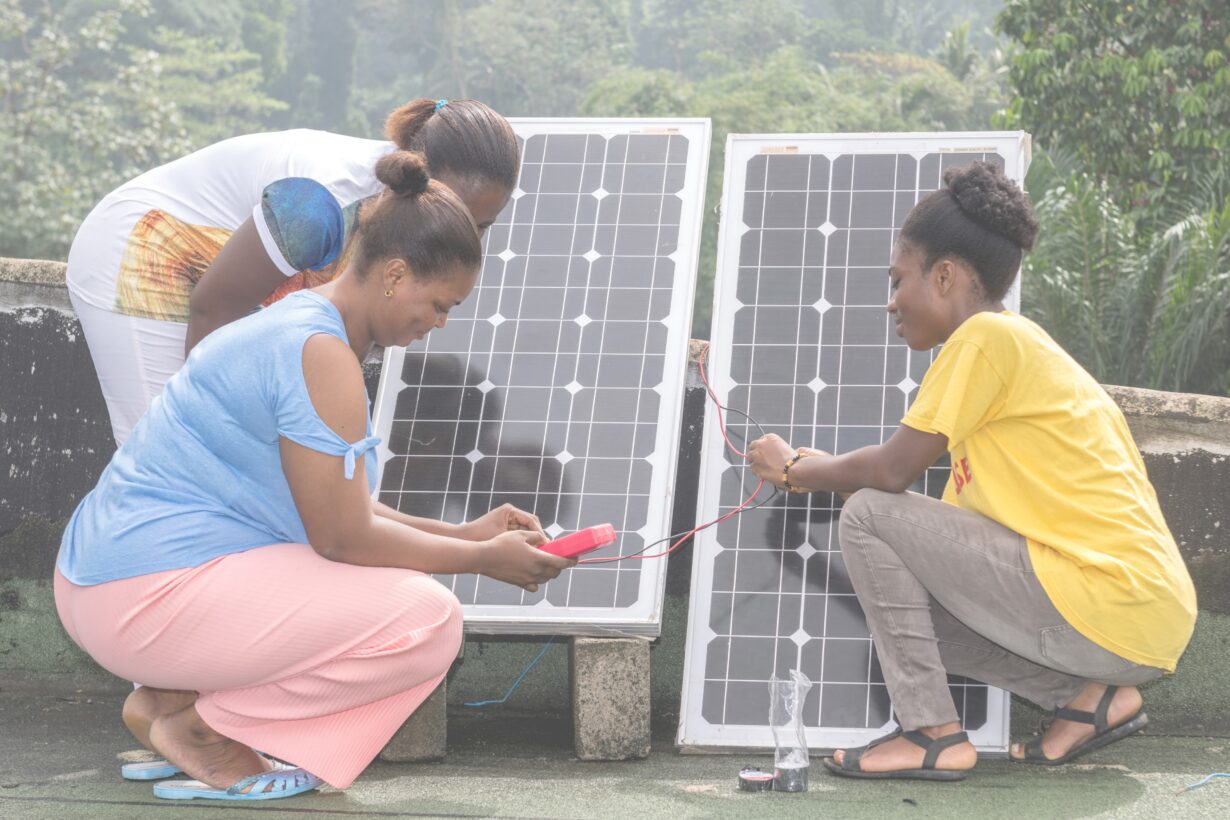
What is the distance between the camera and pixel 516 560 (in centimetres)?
370

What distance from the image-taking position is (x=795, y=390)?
15.6 feet

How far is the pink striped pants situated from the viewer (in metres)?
3.35

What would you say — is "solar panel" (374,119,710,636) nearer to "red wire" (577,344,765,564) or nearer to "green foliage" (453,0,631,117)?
"red wire" (577,344,765,564)

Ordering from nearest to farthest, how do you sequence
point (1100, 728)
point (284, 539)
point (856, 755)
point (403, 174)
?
point (403, 174), point (284, 539), point (856, 755), point (1100, 728)

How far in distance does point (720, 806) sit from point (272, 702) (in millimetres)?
1125

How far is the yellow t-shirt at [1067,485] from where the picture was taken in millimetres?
3754

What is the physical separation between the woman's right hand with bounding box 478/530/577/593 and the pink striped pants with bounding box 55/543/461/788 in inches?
6.8

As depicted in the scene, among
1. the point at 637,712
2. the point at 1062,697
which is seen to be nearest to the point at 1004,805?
the point at 1062,697

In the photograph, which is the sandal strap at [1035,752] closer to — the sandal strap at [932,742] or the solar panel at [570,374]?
the sandal strap at [932,742]

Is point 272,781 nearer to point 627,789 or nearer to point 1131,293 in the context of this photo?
point 627,789

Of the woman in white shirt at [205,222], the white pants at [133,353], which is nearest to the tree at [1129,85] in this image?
the woman in white shirt at [205,222]

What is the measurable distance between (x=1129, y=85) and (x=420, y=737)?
9.75 m

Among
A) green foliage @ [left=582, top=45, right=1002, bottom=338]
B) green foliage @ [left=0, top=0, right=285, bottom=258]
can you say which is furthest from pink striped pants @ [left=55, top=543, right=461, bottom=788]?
green foliage @ [left=582, top=45, right=1002, bottom=338]

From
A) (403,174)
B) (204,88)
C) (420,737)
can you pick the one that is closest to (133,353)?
(403,174)
